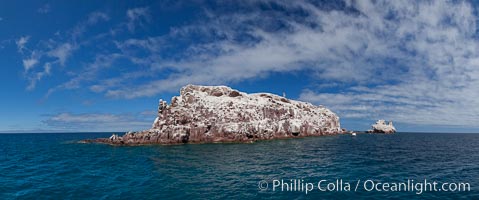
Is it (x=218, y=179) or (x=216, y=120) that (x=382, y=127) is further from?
(x=218, y=179)

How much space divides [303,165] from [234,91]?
247 feet

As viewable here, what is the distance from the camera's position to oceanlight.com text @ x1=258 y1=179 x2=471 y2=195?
90.0ft

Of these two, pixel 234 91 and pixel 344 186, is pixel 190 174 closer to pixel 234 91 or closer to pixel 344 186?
pixel 344 186

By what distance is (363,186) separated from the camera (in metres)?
28.6

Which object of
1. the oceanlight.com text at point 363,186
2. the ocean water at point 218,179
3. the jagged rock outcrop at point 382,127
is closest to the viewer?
the ocean water at point 218,179

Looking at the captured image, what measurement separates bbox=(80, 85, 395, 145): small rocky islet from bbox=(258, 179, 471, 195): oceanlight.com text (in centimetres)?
6077

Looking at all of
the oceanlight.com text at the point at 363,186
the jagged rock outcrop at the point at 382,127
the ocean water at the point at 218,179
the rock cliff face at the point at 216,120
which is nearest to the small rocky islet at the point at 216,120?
the rock cliff face at the point at 216,120

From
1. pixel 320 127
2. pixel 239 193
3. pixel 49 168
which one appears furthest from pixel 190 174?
pixel 320 127

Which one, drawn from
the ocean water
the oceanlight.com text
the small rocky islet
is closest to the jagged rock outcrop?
the small rocky islet

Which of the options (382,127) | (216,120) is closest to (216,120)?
(216,120)

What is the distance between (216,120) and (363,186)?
69.1 meters

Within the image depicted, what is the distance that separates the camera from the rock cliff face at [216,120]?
8800 centimetres

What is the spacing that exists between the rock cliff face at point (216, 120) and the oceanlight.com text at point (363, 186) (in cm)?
6077

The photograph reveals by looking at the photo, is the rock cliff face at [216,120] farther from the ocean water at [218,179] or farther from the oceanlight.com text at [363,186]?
the oceanlight.com text at [363,186]
